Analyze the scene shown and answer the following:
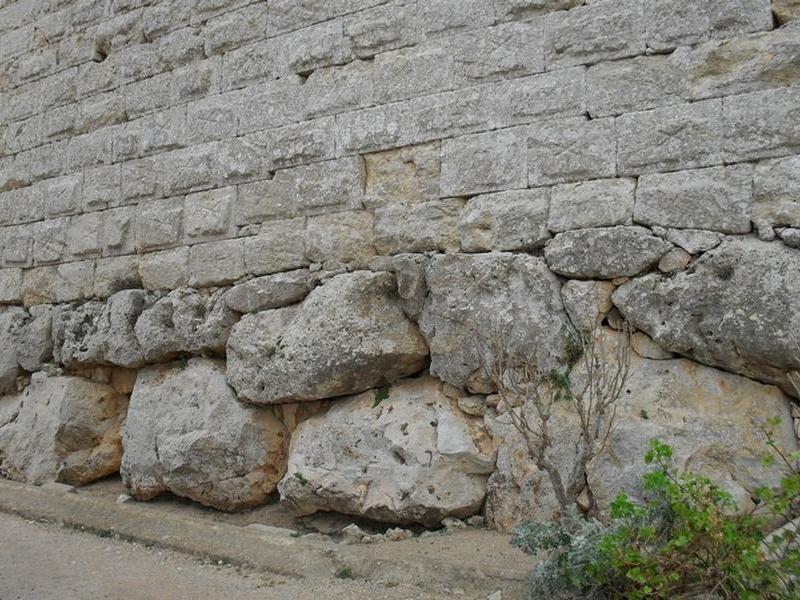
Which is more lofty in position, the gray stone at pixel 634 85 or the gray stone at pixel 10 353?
the gray stone at pixel 634 85

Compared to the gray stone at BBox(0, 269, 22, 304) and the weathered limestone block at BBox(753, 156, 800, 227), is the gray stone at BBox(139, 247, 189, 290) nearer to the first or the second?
the gray stone at BBox(0, 269, 22, 304)

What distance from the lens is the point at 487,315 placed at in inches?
164

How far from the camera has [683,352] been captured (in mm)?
3732

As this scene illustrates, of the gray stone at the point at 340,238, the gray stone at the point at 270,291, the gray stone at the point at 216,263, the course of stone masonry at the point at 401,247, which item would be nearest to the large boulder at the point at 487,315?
the course of stone masonry at the point at 401,247

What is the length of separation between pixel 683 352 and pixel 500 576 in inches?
55.0

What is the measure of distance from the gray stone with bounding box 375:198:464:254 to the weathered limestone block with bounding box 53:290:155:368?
1967 mm

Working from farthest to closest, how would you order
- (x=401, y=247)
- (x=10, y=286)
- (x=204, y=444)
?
(x=10, y=286)
(x=204, y=444)
(x=401, y=247)

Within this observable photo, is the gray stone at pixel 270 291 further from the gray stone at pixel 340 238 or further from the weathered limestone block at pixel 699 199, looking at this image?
the weathered limestone block at pixel 699 199

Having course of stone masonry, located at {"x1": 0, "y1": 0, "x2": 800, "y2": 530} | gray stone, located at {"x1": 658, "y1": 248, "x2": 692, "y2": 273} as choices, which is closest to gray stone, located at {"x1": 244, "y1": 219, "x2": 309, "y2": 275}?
course of stone masonry, located at {"x1": 0, "y1": 0, "x2": 800, "y2": 530}

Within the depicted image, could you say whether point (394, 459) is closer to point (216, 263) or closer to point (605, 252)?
point (605, 252)

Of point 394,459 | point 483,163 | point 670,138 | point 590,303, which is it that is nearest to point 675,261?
point 590,303

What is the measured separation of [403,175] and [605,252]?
1.36 metres

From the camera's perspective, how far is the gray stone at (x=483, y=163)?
14.0 feet

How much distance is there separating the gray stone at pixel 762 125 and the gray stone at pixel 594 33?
2.09 ft
